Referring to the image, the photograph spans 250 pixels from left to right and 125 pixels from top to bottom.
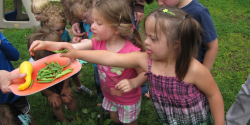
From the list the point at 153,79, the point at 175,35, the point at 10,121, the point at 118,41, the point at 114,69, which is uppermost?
the point at 175,35

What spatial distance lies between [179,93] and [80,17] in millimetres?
2017

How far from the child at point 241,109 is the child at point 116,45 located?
1.38 meters

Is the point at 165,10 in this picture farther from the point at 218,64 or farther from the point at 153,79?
the point at 218,64

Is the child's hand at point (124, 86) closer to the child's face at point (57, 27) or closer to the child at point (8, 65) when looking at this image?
the child at point (8, 65)

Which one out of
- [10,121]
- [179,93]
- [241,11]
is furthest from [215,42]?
[241,11]

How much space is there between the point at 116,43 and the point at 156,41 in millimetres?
752

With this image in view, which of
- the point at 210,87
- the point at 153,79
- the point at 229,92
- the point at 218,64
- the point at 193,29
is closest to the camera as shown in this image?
the point at 193,29

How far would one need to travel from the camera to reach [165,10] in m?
1.41

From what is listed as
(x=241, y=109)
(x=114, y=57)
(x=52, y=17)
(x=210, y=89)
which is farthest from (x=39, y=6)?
(x=241, y=109)

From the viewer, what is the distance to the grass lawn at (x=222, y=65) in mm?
3199

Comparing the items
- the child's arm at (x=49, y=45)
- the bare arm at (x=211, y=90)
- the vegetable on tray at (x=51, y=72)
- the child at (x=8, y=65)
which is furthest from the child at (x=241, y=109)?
the child at (x=8, y=65)

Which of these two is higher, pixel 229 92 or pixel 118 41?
pixel 118 41

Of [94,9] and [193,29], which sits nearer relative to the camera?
[193,29]

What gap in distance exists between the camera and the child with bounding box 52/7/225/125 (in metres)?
1.36
